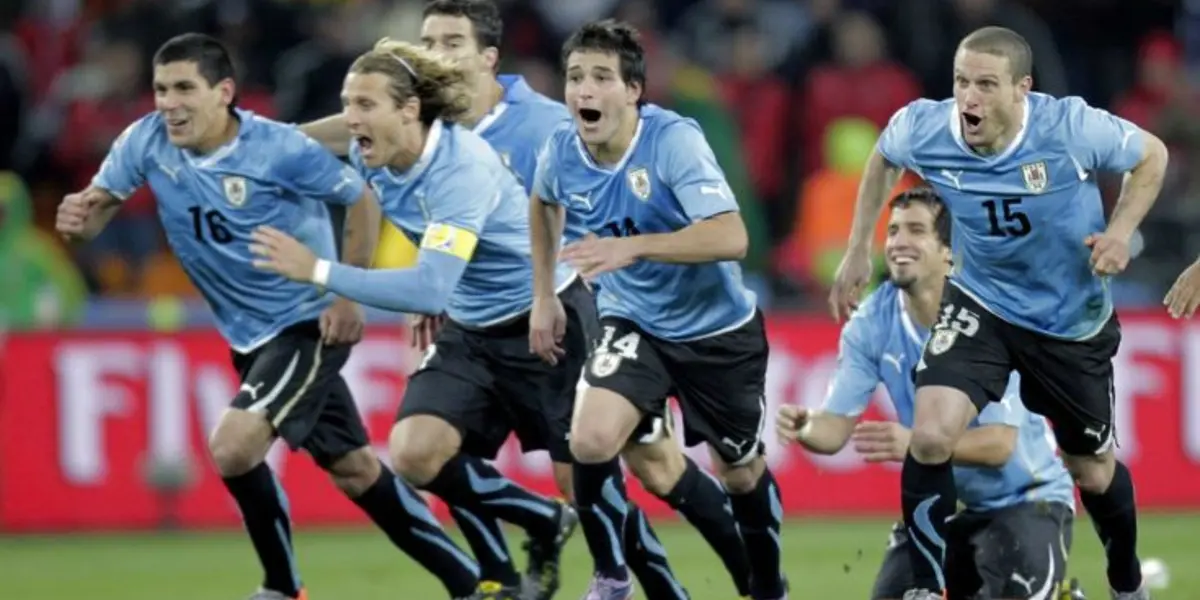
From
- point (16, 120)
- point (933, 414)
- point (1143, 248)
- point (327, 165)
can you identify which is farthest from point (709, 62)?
point (933, 414)

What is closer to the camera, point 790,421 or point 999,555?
point 790,421

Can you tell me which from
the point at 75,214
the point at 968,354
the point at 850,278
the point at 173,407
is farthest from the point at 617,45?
the point at 173,407

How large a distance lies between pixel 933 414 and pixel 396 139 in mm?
2372

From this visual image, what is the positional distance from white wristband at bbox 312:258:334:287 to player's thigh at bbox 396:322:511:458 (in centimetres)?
127

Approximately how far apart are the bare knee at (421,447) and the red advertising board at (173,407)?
478 centimetres

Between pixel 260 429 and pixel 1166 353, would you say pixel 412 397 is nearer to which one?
pixel 260 429

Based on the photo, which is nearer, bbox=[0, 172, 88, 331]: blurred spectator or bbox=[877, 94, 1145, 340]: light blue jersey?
bbox=[877, 94, 1145, 340]: light blue jersey

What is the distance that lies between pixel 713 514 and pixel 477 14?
2.48m

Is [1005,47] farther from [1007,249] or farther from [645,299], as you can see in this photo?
[645,299]

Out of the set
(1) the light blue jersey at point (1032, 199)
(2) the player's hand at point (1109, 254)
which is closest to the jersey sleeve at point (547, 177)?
(1) the light blue jersey at point (1032, 199)

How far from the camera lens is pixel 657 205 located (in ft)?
30.1

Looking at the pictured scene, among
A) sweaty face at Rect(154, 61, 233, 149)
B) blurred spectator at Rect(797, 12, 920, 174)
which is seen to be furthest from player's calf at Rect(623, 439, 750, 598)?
blurred spectator at Rect(797, 12, 920, 174)

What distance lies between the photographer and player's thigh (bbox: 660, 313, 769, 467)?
944 cm

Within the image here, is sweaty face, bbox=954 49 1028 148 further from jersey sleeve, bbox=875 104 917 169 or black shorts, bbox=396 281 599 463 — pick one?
black shorts, bbox=396 281 599 463
